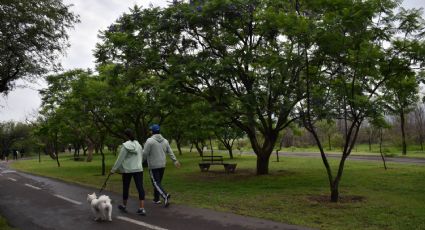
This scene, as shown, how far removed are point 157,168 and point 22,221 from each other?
3211mm

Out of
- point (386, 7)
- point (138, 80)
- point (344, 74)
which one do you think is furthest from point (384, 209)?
point (138, 80)

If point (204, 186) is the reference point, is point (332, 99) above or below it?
Answer: above

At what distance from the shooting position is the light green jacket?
8.82 metres

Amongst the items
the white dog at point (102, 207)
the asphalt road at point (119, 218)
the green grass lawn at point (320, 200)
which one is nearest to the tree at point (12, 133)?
the green grass lawn at point (320, 200)

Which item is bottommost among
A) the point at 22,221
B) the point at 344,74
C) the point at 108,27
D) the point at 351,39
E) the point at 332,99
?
the point at 22,221

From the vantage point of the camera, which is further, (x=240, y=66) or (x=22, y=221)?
(x=240, y=66)

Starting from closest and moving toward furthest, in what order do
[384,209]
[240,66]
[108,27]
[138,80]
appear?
[384,209] → [240,66] → [108,27] → [138,80]

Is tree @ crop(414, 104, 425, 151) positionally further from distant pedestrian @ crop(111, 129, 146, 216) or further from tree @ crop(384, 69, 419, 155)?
distant pedestrian @ crop(111, 129, 146, 216)

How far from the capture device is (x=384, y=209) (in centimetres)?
912

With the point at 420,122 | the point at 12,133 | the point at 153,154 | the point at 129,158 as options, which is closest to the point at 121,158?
the point at 129,158

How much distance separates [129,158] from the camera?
8961mm

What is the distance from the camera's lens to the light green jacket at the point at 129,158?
8820 millimetres

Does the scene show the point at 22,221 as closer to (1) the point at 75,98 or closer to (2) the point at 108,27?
(2) the point at 108,27

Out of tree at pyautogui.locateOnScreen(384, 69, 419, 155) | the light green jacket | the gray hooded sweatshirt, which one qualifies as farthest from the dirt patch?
the light green jacket
